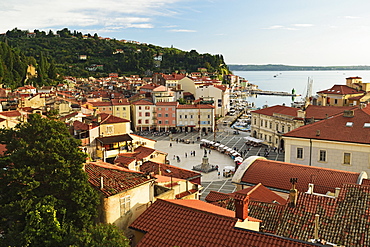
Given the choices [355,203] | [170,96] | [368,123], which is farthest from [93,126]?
[170,96]

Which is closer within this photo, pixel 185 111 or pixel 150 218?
pixel 150 218

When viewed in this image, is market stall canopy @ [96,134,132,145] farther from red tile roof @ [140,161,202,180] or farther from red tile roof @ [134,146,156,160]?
red tile roof @ [140,161,202,180]

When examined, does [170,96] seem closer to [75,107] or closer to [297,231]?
[75,107]

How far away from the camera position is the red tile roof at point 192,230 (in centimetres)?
872

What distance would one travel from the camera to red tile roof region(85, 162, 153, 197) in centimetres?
1119

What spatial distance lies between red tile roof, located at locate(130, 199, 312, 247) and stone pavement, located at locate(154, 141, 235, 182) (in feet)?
85.6

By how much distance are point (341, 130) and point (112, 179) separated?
64.3 ft

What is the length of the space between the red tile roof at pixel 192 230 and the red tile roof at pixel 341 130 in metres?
18.2

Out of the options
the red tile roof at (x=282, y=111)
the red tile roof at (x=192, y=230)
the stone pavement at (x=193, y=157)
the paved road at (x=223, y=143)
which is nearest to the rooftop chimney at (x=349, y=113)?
the paved road at (x=223, y=143)

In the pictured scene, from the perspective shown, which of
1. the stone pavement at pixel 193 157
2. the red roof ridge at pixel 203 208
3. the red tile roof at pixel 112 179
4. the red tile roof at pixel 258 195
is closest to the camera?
the red roof ridge at pixel 203 208

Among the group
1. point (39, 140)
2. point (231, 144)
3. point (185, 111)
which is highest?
point (39, 140)

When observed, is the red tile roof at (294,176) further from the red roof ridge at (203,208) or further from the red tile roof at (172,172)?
the red roof ridge at (203,208)

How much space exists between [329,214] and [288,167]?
8.36m

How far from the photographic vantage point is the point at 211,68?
504ft
